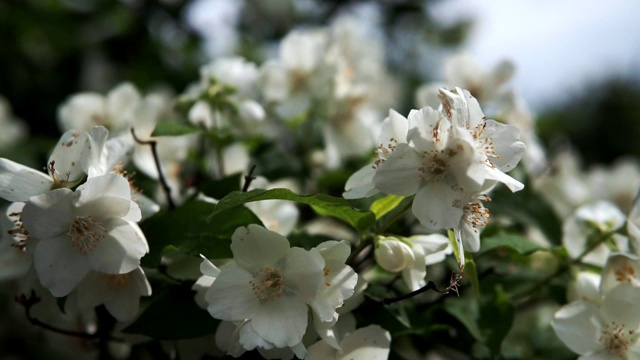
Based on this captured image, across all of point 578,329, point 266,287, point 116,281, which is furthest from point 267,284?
point 578,329

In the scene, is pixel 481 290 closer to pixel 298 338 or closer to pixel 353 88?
pixel 298 338

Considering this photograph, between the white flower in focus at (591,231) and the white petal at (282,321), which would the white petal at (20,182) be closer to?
the white petal at (282,321)

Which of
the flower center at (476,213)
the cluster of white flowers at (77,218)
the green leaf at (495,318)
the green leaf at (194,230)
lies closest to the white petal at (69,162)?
the cluster of white flowers at (77,218)

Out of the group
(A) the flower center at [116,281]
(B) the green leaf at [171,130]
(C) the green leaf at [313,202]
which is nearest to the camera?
(C) the green leaf at [313,202]

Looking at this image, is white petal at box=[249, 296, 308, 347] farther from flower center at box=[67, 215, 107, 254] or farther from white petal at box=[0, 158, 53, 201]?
white petal at box=[0, 158, 53, 201]

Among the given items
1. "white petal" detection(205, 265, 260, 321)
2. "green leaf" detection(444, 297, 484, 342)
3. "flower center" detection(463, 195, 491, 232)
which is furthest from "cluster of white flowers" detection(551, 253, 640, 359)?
"white petal" detection(205, 265, 260, 321)

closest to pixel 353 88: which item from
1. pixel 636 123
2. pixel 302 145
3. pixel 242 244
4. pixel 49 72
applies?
pixel 302 145
